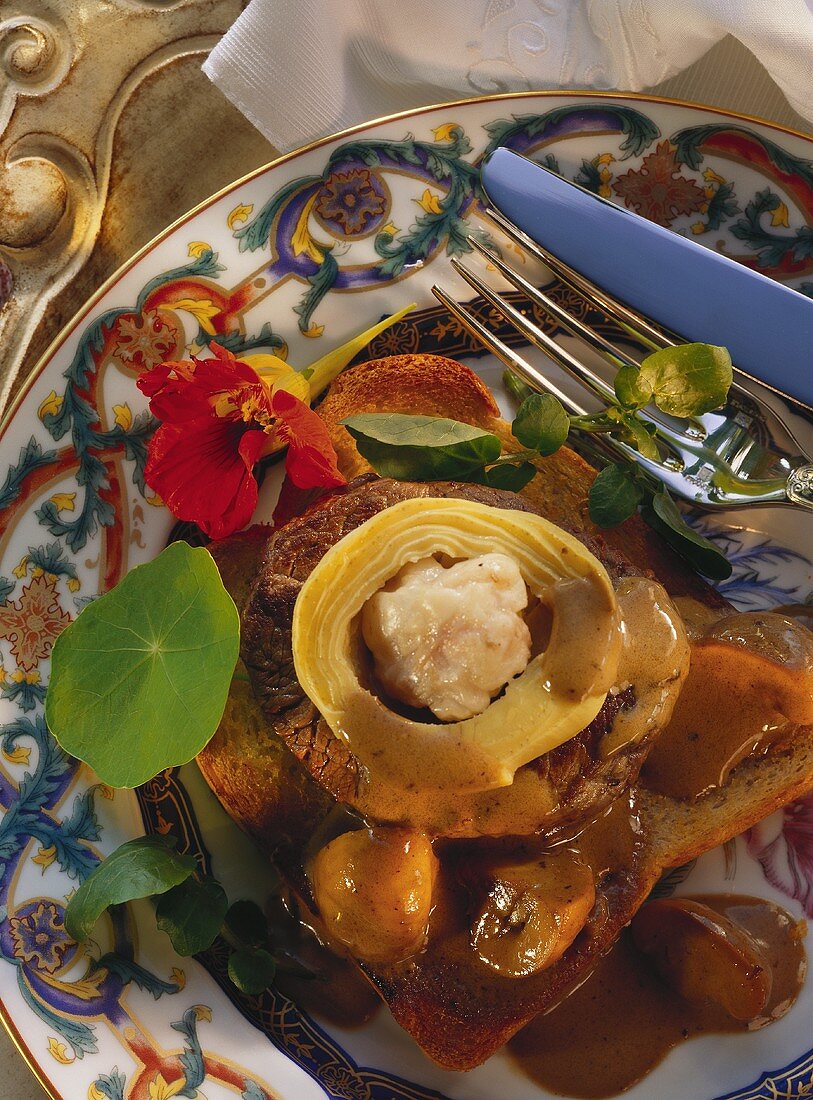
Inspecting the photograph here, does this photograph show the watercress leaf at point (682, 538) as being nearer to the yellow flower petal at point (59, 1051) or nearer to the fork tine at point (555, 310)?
the fork tine at point (555, 310)

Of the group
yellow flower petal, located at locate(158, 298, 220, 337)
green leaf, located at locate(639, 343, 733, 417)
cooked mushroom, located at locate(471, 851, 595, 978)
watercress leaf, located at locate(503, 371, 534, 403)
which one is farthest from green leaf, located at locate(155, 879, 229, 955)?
green leaf, located at locate(639, 343, 733, 417)

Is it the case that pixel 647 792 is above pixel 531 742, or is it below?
below

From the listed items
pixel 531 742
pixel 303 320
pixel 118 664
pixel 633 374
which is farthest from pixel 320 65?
pixel 531 742

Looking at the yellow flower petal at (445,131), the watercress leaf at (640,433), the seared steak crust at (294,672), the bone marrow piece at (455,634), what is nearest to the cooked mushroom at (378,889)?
the seared steak crust at (294,672)

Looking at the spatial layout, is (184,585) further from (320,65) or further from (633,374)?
(320,65)

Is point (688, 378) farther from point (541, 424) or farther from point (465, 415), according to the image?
point (465, 415)

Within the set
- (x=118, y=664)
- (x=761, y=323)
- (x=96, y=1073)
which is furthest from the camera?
(x=761, y=323)

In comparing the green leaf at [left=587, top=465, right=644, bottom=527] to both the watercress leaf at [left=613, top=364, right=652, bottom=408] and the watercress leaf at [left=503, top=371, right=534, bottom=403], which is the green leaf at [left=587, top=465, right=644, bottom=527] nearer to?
the watercress leaf at [left=613, top=364, right=652, bottom=408]
